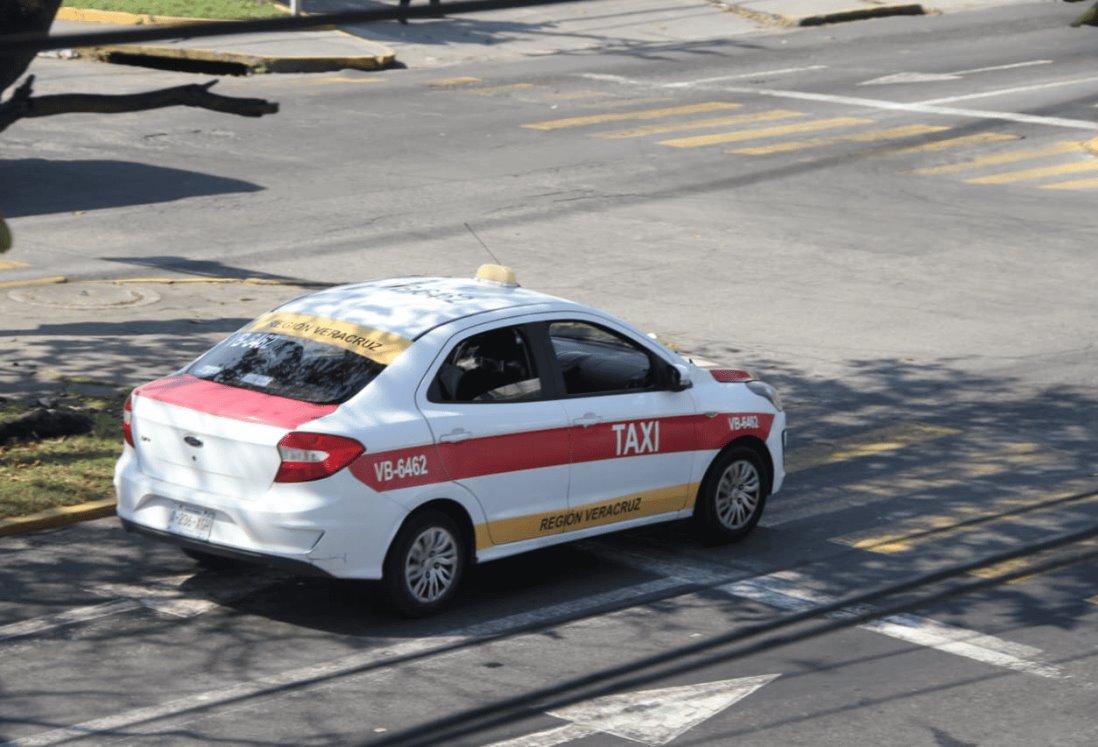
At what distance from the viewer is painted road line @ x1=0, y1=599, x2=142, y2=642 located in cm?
913

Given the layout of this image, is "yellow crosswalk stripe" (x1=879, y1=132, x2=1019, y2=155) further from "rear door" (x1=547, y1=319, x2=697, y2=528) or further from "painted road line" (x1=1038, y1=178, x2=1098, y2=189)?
"rear door" (x1=547, y1=319, x2=697, y2=528)

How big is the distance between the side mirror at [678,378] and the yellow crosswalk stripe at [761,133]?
17017 mm

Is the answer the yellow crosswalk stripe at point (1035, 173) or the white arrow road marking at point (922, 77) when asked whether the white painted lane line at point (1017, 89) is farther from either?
the yellow crosswalk stripe at point (1035, 173)

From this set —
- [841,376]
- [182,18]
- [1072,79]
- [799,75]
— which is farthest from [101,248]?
[1072,79]

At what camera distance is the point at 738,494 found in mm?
A: 11195

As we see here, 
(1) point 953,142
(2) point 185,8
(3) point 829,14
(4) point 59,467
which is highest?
(3) point 829,14

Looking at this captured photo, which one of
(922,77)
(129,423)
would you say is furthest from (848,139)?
(129,423)

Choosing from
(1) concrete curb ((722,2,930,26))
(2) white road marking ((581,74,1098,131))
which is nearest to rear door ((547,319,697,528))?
(2) white road marking ((581,74,1098,131))

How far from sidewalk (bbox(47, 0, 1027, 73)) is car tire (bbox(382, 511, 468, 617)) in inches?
925

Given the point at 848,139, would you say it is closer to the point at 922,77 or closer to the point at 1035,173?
the point at 1035,173

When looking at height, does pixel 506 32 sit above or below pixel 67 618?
above

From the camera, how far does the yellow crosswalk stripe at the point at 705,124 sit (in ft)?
92.8

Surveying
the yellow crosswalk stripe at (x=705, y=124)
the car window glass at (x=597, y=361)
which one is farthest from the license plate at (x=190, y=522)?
the yellow crosswalk stripe at (x=705, y=124)

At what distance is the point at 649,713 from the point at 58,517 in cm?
442
